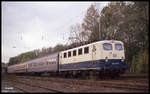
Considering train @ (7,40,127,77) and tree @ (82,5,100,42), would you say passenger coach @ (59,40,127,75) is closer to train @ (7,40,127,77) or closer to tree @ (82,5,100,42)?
train @ (7,40,127,77)

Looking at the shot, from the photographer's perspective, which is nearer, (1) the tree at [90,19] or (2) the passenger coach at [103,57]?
(2) the passenger coach at [103,57]

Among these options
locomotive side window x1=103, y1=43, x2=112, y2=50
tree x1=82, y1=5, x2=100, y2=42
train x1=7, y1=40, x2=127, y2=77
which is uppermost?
tree x1=82, y1=5, x2=100, y2=42

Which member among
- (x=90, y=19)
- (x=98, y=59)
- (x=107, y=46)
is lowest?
(x=98, y=59)

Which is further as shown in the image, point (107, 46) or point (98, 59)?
point (107, 46)

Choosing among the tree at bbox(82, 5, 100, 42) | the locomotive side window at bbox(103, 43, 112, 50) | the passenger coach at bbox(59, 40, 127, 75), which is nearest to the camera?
the passenger coach at bbox(59, 40, 127, 75)

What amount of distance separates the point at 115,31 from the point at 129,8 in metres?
4.29

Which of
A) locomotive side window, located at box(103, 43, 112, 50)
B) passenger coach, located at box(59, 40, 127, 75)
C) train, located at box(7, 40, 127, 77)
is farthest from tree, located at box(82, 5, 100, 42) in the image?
locomotive side window, located at box(103, 43, 112, 50)

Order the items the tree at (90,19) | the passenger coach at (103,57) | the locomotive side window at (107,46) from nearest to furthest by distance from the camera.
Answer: the passenger coach at (103,57), the locomotive side window at (107,46), the tree at (90,19)

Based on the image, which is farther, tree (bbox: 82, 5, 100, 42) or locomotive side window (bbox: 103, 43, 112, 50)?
tree (bbox: 82, 5, 100, 42)

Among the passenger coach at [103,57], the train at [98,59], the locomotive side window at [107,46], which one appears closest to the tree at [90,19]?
the train at [98,59]

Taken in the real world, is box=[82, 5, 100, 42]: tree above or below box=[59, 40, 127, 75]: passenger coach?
above

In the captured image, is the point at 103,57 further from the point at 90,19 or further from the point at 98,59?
the point at 90,19

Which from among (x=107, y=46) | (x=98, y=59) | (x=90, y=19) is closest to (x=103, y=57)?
(x=98, y=59)

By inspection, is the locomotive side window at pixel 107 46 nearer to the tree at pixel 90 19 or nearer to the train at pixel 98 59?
the train at pixel 98 59
